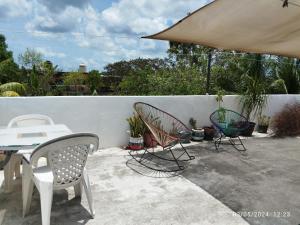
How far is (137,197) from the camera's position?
3986 millimetres

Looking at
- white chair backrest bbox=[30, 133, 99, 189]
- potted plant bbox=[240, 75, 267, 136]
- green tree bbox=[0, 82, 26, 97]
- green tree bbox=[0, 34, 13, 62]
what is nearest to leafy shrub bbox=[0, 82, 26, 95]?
green tree bbox=[0, 82, 26, 97]

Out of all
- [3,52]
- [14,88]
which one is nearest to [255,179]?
[14,88]

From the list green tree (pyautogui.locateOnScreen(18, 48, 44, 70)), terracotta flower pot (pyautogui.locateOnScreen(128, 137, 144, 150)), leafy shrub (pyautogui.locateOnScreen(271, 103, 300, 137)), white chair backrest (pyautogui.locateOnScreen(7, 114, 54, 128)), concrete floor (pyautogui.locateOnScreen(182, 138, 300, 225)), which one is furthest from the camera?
green tree (pyautogui.locateOnScreen(18, 48, 44, 70))

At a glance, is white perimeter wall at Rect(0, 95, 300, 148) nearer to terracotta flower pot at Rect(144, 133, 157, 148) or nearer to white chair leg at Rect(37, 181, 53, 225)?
terracotta flower pot at Rect(144, 133, 157, 148)

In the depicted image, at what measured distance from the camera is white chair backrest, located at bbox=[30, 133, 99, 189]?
2.95 m

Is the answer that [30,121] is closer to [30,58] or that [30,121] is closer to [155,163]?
[155,163]

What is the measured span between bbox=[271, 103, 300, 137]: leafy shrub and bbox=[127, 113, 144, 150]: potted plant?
14.1 feet

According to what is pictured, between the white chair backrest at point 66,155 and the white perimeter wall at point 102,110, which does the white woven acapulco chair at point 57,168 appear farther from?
the white perimeter wall at point 102,110

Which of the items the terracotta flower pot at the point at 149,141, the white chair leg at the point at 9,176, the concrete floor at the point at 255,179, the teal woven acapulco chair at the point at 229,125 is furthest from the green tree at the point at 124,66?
the white chair leg at the point at 9,176

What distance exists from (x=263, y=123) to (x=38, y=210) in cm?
691

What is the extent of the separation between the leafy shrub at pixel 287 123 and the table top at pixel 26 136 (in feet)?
21.3

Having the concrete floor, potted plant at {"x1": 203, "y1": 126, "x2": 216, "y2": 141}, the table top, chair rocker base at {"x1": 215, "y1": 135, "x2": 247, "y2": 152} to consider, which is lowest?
the concrete floor

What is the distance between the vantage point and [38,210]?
3.54 metres

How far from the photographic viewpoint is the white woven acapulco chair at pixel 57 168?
9.68 ft
